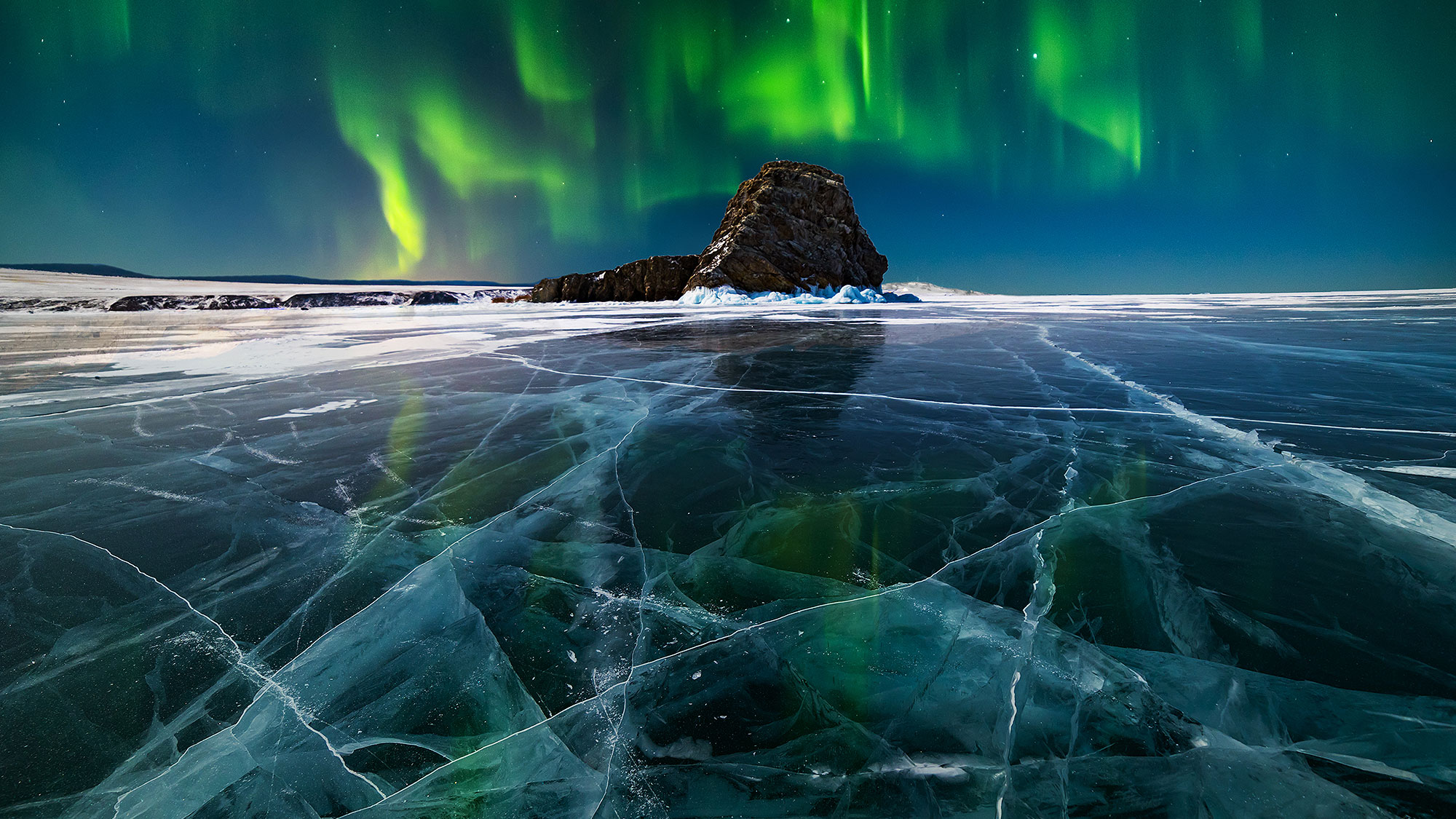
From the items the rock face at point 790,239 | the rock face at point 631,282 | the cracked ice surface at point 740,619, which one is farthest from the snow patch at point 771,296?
the cracked ice surface at point 740,619

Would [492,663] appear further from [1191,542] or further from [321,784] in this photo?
[1191,542]

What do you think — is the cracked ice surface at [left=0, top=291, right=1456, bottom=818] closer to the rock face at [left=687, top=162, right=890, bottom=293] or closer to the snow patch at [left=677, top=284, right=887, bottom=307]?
the snow patch at [left=677, top=284, right=887, bottom=307]

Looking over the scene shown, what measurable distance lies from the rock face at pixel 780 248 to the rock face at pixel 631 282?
0.13 meters

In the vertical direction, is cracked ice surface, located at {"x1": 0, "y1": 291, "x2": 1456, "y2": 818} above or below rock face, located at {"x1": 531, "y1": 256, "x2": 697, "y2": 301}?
below

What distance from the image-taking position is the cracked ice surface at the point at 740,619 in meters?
1.25

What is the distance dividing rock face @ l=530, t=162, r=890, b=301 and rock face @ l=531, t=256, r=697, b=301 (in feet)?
0.41

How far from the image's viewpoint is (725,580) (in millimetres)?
2010

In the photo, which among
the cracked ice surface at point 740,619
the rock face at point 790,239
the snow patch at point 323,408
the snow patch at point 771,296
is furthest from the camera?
the rock face at point 790,239

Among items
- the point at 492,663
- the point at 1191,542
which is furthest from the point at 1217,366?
the point at 492,663

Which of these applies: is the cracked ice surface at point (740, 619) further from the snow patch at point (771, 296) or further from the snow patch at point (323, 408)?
the snow patch at point (771, 296)

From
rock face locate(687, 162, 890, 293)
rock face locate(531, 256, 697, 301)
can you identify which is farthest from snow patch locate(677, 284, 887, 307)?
rock face locate(531, 256, 697, 301)

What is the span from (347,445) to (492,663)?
288 centimetres

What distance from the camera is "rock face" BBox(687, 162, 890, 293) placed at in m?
53.3

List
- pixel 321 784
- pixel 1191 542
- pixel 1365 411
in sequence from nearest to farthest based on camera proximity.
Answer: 1. pixel 321 784
2. pixel 1191 542
3. pixel 1365 411
